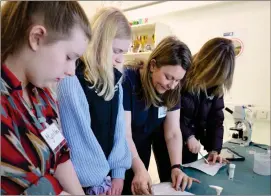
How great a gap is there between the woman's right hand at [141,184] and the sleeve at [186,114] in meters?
0.55

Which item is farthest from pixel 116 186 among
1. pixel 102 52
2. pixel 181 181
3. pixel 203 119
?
pixel 203 119

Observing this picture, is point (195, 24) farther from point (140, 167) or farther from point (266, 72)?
point (140, 167)

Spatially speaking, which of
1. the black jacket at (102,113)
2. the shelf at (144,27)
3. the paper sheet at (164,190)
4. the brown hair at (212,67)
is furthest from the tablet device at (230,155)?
the shelf at (144,27)

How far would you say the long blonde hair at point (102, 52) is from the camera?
846mm

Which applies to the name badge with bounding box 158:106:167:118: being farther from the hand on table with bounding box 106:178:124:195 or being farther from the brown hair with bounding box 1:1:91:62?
the brown hair with bounding box 1:1:91:62

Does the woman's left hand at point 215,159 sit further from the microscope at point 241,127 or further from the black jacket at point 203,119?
the microscope at point 241,127

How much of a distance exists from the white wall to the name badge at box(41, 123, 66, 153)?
2.37 m

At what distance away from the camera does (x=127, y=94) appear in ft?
3.87

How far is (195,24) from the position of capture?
275cm

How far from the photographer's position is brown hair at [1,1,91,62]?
1.74 feet

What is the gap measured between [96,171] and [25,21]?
0.55m

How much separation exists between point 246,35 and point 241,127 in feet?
3.48

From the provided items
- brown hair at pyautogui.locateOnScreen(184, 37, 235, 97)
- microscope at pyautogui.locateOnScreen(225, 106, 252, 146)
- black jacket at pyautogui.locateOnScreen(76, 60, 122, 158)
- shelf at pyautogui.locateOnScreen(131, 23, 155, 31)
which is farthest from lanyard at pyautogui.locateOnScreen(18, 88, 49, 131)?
shelf at pyautogui.locateOnScreen(131, 23, 155, 31)

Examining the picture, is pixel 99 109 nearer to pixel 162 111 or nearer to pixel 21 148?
pixel 21 148
